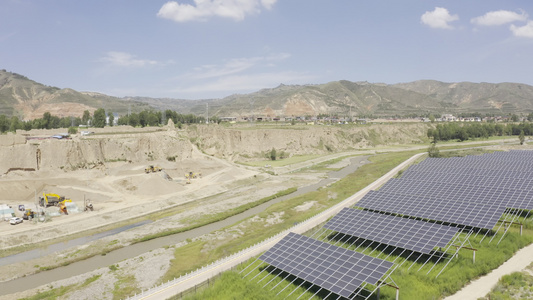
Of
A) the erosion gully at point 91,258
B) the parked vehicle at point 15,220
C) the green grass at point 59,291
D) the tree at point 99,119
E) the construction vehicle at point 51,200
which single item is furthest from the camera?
the tree at point 99,119

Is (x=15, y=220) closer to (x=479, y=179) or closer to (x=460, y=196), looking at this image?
(x=460, y=196)

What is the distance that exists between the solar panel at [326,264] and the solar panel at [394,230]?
5.91 m

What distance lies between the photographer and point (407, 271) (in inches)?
1099

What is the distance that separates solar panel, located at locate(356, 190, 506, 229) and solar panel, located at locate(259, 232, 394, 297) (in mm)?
14478

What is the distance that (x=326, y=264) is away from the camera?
26.9 metres

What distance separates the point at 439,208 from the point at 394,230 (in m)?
9.26

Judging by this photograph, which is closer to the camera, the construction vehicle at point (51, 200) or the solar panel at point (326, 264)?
the solar panel at point (326, 264)

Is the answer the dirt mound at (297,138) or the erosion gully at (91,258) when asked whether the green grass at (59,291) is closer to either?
the erosion gully at (91,258)

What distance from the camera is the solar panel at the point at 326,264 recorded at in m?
24.2

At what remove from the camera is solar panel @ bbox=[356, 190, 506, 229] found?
116 ft

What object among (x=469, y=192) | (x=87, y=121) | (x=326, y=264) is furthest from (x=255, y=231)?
(x=87, y=121)

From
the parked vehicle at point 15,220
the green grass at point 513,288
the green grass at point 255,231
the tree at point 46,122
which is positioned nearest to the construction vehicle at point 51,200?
the parked vehicle at point 15,220

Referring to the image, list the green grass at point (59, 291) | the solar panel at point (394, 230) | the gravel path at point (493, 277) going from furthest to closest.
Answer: the solar panel at point (394, 230) → the green grass at point (59, 291) → the gravel path at point (493, 277)

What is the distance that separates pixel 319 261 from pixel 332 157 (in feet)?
317
